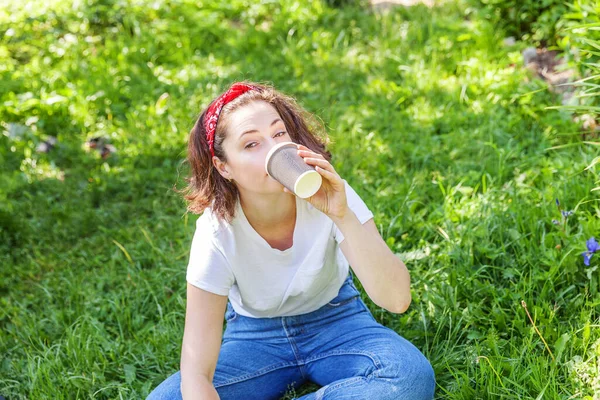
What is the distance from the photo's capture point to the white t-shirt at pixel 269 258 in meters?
2.16

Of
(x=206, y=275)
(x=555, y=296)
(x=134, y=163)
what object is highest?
(x=206, y=275)

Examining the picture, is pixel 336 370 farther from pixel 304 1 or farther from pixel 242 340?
pixel 304 1

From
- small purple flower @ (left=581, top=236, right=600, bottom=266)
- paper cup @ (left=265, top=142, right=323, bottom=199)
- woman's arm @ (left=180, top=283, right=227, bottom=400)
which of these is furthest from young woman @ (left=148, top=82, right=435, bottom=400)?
small purple flower @ (left=581, top=236, right=600, bottom=266)

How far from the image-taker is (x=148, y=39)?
5105mm

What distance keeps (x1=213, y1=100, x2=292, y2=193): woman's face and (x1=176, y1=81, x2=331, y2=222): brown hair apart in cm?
4

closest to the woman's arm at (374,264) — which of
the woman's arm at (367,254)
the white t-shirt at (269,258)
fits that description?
the woman's arm at (367,254)

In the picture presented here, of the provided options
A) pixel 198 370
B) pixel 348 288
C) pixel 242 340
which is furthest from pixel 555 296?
pixel 198 370

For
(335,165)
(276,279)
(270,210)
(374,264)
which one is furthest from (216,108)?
(335,165)

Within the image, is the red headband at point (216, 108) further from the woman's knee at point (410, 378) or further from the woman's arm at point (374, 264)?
the woman's knee at point (410, 378)

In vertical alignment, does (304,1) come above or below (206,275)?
below

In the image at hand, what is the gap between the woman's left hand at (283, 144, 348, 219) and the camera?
1838mm

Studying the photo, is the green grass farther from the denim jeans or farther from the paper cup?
the paper cup

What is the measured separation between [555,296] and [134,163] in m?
2.53

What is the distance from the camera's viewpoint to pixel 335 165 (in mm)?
3545
